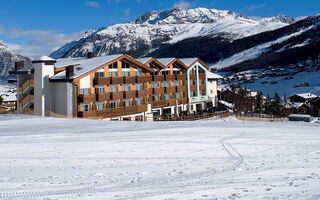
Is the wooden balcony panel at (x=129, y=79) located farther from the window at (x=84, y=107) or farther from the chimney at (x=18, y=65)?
the chimney at (x=18, y=65)

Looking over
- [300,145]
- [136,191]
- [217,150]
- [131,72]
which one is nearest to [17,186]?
[136,191]

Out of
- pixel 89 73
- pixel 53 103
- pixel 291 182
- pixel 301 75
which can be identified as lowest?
pixel 291 182

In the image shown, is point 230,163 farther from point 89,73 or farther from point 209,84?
point 209,84

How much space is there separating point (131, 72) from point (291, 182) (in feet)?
103

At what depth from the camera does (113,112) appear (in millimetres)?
34406

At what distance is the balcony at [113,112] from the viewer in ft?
105

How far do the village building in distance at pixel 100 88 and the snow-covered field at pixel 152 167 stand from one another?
15.8m

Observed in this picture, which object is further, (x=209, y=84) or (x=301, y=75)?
(x=301, y=75)

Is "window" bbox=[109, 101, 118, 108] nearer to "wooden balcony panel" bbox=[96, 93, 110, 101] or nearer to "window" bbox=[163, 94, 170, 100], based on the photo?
"wooden balcony panel" bbox=[96, 93, 110, 101]

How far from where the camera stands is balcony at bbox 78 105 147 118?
32.1m

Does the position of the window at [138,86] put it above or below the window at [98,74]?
below

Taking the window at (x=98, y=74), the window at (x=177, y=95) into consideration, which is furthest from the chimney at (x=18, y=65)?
the window at (x=177, y=95)

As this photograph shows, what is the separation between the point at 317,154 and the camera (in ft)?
43.8

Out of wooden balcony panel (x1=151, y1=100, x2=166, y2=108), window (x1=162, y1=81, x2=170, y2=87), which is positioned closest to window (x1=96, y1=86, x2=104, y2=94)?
wooden balcony panel (x1=151, y1=100, x2=166, y2=108)
